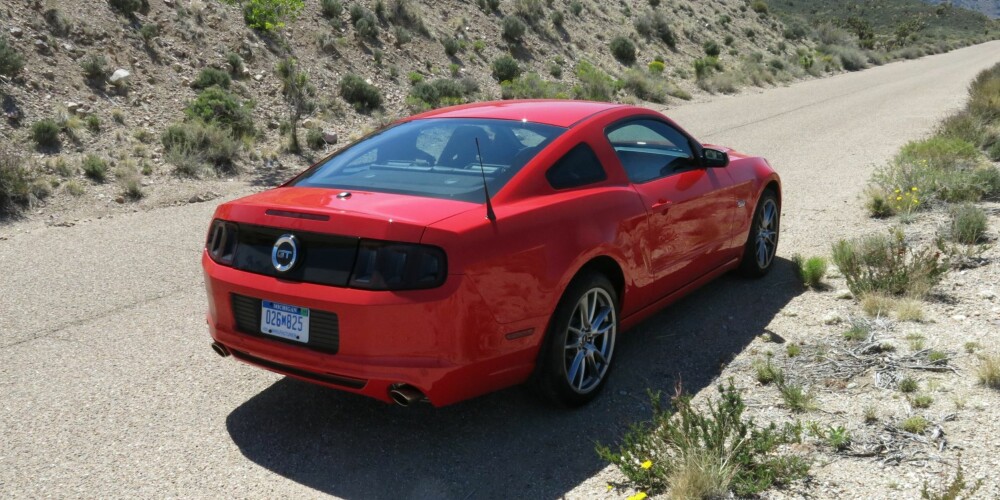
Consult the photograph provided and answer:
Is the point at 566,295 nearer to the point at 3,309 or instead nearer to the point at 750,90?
the point at 3,309

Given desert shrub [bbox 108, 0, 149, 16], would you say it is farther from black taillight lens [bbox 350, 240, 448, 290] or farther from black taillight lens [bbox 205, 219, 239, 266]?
black taillight lens [bbox 350, 240, 448, 290]

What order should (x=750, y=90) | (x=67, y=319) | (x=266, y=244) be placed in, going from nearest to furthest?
(x=266, y=244)
(x=67, y=319)
(x=750, y=90)

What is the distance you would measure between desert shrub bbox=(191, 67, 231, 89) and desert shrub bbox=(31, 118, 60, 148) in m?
3.86

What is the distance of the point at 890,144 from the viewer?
1462cm

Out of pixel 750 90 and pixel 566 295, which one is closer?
pixel 566 295

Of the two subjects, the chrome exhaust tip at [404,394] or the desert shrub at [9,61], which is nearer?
the chrome exhaust tip at [404,394]

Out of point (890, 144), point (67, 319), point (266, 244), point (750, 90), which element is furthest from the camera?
point (750, 90)

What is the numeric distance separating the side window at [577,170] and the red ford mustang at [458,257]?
0.01 metres

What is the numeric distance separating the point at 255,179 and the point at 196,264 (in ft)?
15.8

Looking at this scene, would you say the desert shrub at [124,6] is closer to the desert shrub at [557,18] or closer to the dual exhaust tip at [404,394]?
the dual exhaust tip at [404,394]

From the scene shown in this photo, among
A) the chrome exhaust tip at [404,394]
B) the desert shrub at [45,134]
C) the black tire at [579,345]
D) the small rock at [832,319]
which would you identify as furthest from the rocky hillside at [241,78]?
the small rock at [832,319]

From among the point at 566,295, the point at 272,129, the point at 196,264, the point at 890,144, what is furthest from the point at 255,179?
the point at 890,144

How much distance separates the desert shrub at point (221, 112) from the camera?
1375cm

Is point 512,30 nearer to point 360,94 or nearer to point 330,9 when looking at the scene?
point 330,9
